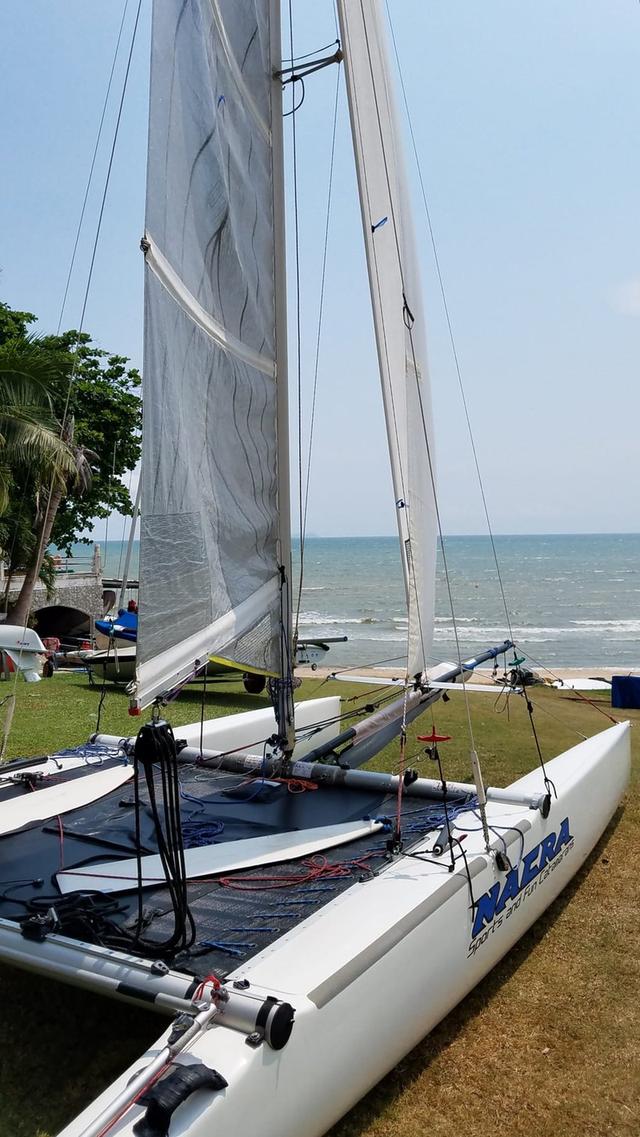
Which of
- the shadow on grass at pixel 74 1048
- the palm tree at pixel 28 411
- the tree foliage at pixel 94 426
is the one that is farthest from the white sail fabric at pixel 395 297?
the tree foliage at pixel 94 426

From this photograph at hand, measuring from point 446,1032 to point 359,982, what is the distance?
0.77m

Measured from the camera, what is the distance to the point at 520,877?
401cm

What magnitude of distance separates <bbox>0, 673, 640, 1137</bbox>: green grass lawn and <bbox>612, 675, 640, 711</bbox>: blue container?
15.9ft

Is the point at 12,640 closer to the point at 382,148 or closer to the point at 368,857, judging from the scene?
the point at 368,857

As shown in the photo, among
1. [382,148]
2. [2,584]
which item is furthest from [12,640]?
[2,584]

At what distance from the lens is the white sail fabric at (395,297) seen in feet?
15.0

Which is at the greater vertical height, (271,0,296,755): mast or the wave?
(271,0,296,755): mast

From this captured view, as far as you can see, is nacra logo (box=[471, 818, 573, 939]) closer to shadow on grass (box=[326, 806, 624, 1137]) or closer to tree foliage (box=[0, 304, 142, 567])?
shadow on grass (box=[326, 806, 624, 1137])

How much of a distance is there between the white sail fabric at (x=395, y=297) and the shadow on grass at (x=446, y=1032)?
166 centimetres

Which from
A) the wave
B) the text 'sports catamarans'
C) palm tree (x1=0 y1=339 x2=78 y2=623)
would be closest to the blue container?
the text 'sports catamarans'

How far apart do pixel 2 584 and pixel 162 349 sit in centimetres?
1920

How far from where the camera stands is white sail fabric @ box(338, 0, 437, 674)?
15.0 ft

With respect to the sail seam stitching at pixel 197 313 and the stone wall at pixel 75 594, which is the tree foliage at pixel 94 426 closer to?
the stone wall at pixel 75 594

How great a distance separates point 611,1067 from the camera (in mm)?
3117
